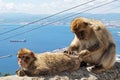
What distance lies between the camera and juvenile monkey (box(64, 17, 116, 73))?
521cm

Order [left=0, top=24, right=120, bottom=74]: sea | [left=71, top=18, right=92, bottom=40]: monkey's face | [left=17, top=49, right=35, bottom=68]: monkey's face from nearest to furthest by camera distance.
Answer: [left=17, top=49, right=35, bottom=68]: monkey's face < [left=71, top=18, right=92, bottom=40]: monkey's face < [left=0, top=24, right=120, bottom=74]: sea

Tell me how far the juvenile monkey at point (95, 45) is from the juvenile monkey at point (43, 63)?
0.33 metres

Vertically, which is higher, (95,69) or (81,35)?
(81,35)

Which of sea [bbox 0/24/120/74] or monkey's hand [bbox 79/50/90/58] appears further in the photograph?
sea [bbox 0/24/120/74]

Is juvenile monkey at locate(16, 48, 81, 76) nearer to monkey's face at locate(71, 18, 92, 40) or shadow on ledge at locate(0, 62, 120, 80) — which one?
shadow on ledge at locate(0, 62, 120, 80)

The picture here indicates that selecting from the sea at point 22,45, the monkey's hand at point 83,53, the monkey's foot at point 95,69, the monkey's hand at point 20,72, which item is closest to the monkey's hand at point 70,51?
the monkey's hand at point 83,53

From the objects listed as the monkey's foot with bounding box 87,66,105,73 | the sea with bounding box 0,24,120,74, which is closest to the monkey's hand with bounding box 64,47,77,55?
the monkey's foot with bounding box 87,66,105,73

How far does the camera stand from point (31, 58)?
459cm

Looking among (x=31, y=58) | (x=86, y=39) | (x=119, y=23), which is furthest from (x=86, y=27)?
(x=119, y=23)

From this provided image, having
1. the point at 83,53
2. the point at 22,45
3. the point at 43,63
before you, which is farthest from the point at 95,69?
the point at 22,45

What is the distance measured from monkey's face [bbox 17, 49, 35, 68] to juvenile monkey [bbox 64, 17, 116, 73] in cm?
82

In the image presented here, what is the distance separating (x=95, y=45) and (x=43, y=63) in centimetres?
101

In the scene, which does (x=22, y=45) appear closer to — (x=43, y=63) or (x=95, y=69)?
(x=95, y=69)

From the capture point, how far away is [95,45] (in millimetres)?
5258
